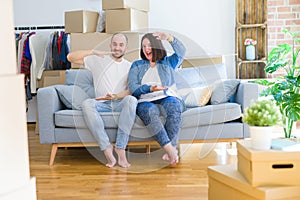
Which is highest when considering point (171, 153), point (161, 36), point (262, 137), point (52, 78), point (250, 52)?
point (161, 36)

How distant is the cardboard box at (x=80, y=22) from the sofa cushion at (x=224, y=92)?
1.46 m

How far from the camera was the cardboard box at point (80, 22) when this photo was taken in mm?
4000

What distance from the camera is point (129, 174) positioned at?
2.86 m

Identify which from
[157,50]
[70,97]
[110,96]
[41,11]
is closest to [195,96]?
[157,50]

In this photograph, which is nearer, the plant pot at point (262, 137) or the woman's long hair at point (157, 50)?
the plant pot at point (262, 137)

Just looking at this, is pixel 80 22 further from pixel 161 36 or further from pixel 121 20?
pixel 161 36

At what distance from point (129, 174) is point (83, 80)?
99 centimetres

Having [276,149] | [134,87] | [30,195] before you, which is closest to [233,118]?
[134,87]

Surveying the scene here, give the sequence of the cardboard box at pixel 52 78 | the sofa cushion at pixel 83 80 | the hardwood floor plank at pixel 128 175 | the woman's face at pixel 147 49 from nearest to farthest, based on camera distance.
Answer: the hardwood floor plank at pixel 128 175 < the woman's face at pixel 147 49 < the sofa cushion at pixel 83 80 < the cardboard box at pixel 52 78

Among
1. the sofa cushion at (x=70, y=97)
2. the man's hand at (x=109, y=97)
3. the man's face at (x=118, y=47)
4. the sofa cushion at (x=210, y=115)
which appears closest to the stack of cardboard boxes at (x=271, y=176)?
the sofa cushion at (x=210, y=115)

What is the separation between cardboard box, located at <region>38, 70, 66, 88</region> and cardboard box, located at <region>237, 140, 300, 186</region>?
8.87 ft

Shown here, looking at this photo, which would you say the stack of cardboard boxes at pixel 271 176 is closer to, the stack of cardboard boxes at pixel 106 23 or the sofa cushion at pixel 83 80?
the sofa cushion at pixel 83 80

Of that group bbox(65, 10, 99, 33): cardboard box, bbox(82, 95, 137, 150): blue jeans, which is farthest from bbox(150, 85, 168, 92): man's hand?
bbox(65, 10, 99, 33): cardboard box

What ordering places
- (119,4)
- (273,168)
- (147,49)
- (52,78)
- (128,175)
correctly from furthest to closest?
(52,78) → (119,4) → (147,49) → (128,175) → (273,168)
